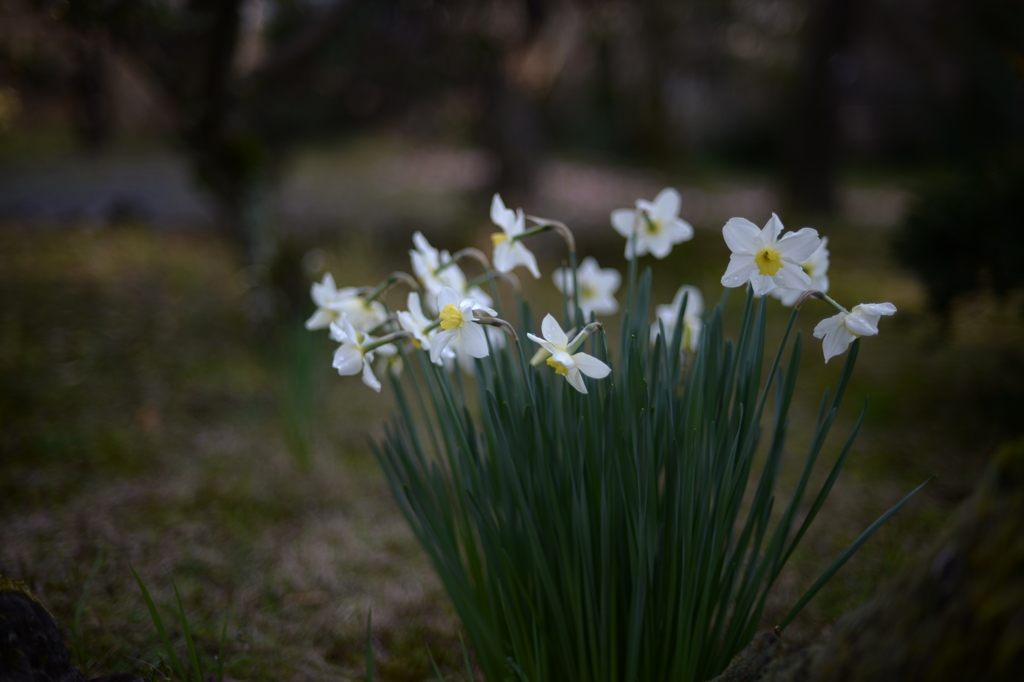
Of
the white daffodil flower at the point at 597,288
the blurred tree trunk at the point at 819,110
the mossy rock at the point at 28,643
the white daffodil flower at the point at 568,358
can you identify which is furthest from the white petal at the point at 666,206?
the blurred tree trunk at the point at 819,110

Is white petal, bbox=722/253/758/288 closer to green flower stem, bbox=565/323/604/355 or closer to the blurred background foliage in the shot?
green flower stem, bbox=565/323/604/355

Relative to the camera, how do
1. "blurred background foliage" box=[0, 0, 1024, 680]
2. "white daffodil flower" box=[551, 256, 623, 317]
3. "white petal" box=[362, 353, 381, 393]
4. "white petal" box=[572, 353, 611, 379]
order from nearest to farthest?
"white petal" box=[572, 353, 611, 379] < "white petal" box=[362, 353, 381, 393] < "white daffodil flower" box=[551, 256, 623, 317] < "blurred background foliage" box=[0, 0, 1024, 680]

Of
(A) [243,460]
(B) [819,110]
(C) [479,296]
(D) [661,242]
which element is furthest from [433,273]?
(B) [819,110]

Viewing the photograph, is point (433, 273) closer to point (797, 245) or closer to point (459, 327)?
point (459, 327)

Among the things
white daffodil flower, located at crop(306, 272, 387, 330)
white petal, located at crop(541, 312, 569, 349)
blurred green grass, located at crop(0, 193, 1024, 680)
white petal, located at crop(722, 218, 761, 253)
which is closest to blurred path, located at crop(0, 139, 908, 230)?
blurred green grass, located at crop(0, 193, 1024, 680)

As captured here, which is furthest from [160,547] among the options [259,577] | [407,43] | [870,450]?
[407,43]

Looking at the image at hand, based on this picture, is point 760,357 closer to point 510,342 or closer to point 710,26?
point 510,342

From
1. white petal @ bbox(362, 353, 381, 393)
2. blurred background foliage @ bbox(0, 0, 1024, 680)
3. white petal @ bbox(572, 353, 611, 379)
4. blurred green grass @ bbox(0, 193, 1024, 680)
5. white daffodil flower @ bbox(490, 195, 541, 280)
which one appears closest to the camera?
white petal @ bbox(572, 353, 611, 379)
